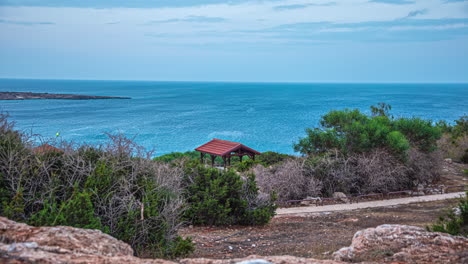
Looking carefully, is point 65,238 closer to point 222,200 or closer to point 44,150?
point 44,150

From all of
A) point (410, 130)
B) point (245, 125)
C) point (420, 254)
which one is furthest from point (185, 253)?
point (245, 125)

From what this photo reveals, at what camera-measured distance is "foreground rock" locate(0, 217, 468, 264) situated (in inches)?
169

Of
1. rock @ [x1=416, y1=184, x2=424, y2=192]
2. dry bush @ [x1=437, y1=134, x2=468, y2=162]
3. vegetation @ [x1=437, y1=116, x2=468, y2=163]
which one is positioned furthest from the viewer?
dry bush @ [x1=437, y1=134, x2=468, y2=162]

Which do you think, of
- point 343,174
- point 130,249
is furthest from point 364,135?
point 130,249

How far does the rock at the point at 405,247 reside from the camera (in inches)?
227

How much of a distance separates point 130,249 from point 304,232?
779cm

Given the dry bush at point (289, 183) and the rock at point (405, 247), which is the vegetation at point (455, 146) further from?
the rock at point (405, 247)

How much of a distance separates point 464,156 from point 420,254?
30.6 metres

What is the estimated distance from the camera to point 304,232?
490 inches

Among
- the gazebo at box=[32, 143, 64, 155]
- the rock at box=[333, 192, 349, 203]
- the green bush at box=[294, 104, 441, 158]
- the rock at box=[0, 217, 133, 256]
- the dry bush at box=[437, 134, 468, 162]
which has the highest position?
the gazebo at box=[32, 143, 64, 155]

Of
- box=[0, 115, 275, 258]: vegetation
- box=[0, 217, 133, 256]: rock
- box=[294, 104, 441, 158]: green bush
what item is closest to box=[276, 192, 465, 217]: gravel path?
box=[294, 104, 441, 158]: green bush

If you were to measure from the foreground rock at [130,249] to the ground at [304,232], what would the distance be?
1117 millimetres

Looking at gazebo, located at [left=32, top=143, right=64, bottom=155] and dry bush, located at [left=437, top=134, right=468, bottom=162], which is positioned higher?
gazebo, located at [left=32, top=143, right=64, bottom=155]

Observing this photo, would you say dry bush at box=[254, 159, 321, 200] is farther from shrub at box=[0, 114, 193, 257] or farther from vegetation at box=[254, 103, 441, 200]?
shrub at box=[0, 114, 193, 257]
